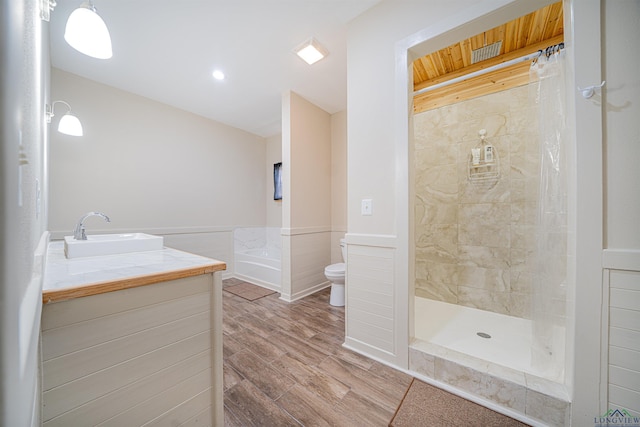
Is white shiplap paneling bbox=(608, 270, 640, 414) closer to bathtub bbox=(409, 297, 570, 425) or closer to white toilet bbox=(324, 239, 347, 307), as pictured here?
bathtub bbox=(409, 297, 570, 425)

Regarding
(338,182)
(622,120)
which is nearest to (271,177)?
(338,182)

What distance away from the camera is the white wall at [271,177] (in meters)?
4.01

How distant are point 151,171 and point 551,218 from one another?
152 inches

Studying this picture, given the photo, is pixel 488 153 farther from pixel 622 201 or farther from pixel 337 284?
pixel 337 284

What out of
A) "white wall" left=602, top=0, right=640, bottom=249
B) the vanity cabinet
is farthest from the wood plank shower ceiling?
the vanity cabinet

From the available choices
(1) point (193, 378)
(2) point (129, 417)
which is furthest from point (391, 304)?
(2) point (129, 417)

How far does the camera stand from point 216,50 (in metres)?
2.00

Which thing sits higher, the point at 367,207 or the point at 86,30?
the point at 86,30

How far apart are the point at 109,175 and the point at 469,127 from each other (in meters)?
3.91

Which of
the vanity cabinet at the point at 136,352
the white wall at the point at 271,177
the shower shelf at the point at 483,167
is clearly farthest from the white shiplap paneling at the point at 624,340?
the white wall at the point at 271,177

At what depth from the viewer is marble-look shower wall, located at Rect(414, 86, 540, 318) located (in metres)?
1.92

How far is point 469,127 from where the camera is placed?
2172 mm

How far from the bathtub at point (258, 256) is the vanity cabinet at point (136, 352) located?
6.36ft

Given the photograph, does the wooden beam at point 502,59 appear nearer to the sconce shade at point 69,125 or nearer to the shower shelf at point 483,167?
the shower shelf at point 483,167
